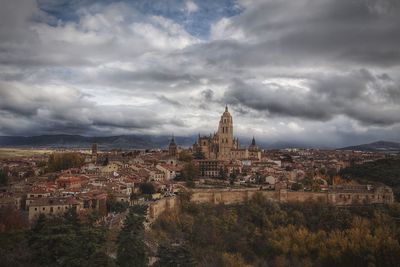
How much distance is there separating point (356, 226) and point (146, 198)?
16592 millimetres

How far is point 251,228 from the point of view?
3628 cm

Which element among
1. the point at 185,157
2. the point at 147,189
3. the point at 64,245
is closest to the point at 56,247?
the point at 64,245

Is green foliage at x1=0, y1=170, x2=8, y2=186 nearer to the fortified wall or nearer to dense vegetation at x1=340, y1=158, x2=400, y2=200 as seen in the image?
the fortified wall

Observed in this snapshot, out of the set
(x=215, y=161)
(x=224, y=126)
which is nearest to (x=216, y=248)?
(x=215, y=161)

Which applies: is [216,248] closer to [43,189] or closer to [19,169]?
[43,189]

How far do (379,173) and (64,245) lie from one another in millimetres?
45487

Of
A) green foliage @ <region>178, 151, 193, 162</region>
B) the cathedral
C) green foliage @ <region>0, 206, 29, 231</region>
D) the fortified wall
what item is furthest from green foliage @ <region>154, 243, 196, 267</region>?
the cathedral

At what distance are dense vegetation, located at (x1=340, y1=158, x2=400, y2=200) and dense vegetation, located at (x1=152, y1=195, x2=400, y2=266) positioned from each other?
12.5 meters

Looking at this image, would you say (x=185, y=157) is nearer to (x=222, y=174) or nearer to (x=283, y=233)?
(x=222, y=174)

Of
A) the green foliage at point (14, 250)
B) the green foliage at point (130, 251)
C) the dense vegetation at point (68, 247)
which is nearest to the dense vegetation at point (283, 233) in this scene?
the green foliage at point (130, 251)

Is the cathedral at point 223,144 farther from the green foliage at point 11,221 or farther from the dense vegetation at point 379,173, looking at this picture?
the green foliage at point 11,221

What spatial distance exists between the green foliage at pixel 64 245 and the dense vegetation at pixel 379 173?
37658 millimetres

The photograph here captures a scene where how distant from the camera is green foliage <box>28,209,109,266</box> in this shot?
16736 mm

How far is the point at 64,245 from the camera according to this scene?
17.9 metres
